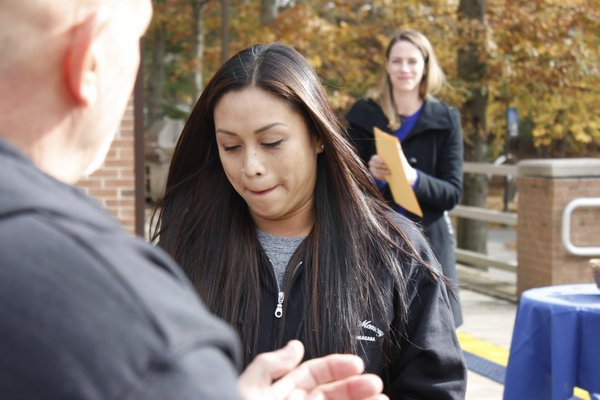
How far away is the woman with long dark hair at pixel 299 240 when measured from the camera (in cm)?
242

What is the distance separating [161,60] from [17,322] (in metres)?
28.4

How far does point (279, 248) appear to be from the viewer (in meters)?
2.63

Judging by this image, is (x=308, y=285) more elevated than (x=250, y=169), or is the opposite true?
(x=250, y=169)

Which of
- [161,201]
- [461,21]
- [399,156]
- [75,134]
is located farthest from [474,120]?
[75,134]

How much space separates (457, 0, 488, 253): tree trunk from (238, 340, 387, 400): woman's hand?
12.5 meters

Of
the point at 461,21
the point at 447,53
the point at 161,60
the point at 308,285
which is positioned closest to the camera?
the point at 308,285

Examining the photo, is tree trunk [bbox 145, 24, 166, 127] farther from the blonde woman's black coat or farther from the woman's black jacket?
the woman's black jacket

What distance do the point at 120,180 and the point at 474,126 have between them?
7.59 metres

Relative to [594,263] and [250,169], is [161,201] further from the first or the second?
[594,263]

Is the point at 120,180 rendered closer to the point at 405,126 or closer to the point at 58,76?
the point at 405,126

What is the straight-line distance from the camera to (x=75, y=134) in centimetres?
100

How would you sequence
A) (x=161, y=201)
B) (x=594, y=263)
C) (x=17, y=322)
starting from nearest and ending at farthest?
(x=17, y=322) → (x=161, y=201) → (x=594, y=263)

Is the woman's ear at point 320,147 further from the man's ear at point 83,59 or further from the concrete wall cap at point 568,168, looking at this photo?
the concrete wall cap at point 568,168

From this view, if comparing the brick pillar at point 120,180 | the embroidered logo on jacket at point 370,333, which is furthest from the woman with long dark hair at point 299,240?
the brick pillar at point 120,180
